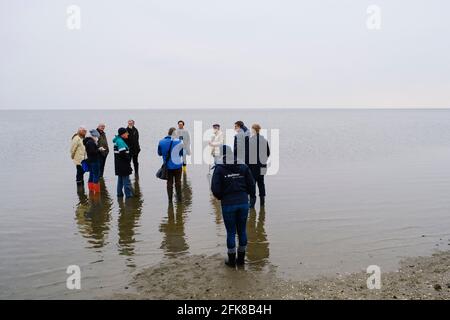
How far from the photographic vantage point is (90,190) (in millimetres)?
11930

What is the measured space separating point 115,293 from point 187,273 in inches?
45.2

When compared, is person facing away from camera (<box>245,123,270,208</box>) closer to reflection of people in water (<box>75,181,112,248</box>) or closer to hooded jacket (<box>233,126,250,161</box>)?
hooded jacket (<box>233,126,250,161</box>)

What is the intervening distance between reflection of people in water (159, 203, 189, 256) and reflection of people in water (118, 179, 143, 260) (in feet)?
2.00

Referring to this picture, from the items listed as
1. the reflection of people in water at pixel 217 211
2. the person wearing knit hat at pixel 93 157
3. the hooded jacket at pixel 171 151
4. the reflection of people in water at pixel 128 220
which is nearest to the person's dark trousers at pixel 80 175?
the person wearing knit hat at pixel 93 157

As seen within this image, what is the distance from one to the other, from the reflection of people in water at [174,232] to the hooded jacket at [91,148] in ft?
9.57

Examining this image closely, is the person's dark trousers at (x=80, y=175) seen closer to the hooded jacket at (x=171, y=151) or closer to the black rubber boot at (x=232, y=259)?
the hooded jacket at (x=171, y=151)

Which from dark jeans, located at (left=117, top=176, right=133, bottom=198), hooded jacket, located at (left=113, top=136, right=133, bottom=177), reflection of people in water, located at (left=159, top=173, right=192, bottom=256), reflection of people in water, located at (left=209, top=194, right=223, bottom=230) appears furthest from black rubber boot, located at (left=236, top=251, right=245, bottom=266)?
dark jeans, located at (left=117, top=176, right=133, bottom=198)

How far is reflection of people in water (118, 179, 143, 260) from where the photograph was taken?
24.1 ft

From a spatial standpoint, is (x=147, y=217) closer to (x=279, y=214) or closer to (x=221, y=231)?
(x=221, y=231)

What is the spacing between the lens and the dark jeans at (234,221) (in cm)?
620

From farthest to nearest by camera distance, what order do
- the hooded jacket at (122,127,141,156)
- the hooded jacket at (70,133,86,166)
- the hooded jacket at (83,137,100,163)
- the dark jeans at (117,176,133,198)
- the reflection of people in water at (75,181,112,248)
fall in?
the hooded jacket at (122,127,141,156)
the hooded jacket at (70,133,86,166)
the hooded jacket at (83,137,100,163)
the dark jeans at (117,176,133,198)
the reflection of people in water at (75,181,112,248)

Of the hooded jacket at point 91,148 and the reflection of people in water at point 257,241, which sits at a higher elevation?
the hooded jacket at point 91,148
